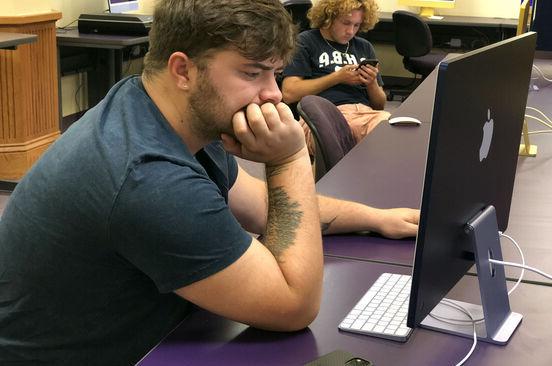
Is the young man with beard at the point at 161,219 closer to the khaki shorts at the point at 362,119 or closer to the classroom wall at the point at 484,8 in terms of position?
the khaki shorts at the point at 362,119

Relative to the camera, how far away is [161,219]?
1056 mm

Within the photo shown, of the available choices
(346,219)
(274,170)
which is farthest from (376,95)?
(274,170)

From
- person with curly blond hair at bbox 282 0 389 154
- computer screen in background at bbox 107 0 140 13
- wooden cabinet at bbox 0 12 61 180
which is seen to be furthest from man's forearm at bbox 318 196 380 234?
computer screen in background at bbox 107 0 140 13

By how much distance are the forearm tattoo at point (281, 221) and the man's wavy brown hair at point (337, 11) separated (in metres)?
2.48

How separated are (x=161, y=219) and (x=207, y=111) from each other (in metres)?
0.23

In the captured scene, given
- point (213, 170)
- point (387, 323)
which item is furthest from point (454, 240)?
point (213, 170)

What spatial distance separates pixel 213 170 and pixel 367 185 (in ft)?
2.21

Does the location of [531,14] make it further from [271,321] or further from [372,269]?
[271,321]

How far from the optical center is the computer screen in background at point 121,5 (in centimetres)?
541

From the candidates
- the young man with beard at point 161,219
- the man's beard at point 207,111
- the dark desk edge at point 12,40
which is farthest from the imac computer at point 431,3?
the man's beard at point 207,111

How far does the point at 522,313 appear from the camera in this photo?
4.19ft

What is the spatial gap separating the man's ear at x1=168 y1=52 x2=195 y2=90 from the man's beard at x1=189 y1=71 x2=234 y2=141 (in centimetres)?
2

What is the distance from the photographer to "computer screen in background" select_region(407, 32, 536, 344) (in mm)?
943

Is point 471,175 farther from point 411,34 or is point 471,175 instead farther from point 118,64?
point 411,34
